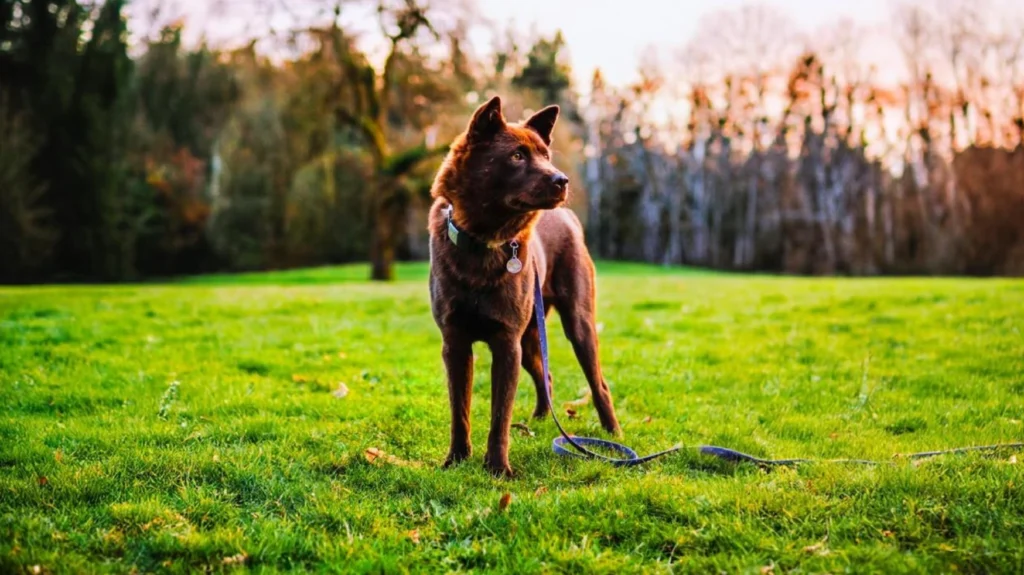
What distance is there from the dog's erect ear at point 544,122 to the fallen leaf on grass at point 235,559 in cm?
289

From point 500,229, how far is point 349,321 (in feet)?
24.6

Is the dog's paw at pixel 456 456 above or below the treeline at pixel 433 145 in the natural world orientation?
below

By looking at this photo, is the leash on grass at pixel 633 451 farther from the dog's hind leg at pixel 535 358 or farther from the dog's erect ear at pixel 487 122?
the dog's erect ear at pixel 487 122

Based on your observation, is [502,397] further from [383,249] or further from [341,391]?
[383,249]

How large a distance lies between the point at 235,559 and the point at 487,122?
2624 mm

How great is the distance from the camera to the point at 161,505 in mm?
3637

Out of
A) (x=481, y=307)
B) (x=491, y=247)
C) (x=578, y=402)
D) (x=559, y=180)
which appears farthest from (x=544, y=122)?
(x=578, y=402)

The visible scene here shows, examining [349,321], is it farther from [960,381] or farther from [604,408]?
[960,381]

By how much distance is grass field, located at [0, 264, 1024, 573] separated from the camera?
3230 millimetres

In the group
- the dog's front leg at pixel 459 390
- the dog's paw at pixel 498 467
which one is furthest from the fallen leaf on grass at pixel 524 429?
the dog's paw at pixel 498 467

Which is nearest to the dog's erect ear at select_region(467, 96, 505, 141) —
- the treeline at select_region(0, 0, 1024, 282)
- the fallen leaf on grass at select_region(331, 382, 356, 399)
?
the fallen leaf on grass at select_region(331, 382, 356, 399)

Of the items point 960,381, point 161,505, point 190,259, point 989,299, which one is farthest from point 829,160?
point 161,505

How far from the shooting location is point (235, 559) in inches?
123

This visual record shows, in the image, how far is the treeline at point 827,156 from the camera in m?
37.8
